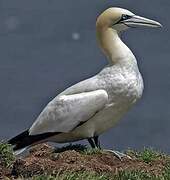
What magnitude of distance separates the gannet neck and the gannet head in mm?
68

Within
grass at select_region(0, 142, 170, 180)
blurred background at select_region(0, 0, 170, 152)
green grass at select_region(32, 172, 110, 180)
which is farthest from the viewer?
blurred background at select_region(0, 0, 170, 152)

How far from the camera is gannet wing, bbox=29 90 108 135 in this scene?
15750 mm

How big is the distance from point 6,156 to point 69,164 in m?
0.75

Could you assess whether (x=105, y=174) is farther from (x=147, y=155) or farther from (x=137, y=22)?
(x=137, y=22)

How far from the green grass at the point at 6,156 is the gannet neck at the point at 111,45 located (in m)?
2.47

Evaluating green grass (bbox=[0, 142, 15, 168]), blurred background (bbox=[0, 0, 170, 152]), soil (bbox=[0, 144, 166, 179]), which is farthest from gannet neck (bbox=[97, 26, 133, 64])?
blurred background (bbox=[0, 0, 170, 152])

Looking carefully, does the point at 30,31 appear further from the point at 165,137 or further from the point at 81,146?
the point at 81,146

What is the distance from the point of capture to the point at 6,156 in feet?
47.1

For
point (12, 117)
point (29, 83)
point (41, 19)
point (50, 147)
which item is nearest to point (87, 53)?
point (29, 83)

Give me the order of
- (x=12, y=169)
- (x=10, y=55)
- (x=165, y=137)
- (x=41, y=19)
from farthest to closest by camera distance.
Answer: (x=41, y=19)
(x=10, y=55)
(x=165, y=137)
(x=12, y=169)

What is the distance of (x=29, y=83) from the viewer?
5519cm

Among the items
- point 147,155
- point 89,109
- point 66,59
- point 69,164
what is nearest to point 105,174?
point 69,164

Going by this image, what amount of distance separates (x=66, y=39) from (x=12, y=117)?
65.1ft

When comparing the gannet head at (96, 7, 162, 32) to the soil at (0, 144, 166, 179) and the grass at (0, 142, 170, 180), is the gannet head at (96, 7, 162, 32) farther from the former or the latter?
the soil at (0, 144, 166, 179)
